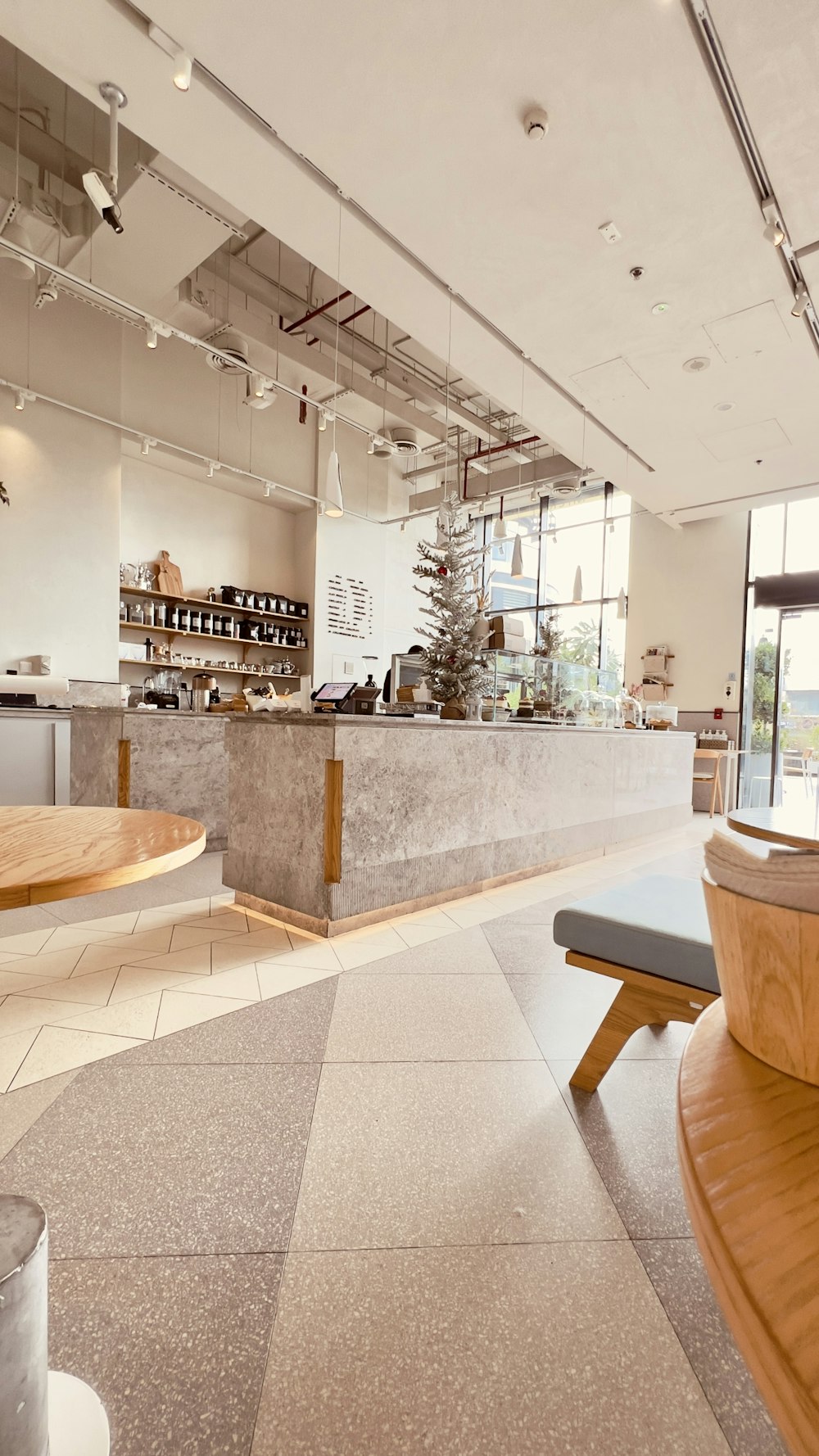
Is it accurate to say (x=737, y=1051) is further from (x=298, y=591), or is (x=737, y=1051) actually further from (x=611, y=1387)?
(x=298, y=591)

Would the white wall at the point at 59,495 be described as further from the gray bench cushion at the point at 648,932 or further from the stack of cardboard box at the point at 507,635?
the gray bench cushion at the point at 648,932

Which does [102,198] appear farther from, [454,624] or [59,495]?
[59,495]

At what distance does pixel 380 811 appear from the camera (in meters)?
3.44

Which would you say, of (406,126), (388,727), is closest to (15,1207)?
(388,727)

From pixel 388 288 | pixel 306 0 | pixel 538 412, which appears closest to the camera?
pixel 306 0

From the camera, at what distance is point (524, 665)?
527cm

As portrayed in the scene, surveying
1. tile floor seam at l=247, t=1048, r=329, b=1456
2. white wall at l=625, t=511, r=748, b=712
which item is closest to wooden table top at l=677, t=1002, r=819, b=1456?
tile floor seam at l=247, t=1048, r=329, b=1456

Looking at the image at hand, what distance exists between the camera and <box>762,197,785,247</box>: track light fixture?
3885 millimetres

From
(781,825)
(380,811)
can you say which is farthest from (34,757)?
(781,825)

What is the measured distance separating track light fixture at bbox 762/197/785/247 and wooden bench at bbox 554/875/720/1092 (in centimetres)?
405

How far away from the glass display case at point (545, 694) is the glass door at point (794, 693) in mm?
4056

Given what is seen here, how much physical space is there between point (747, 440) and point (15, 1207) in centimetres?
811

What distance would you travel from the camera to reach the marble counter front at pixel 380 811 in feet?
10.8

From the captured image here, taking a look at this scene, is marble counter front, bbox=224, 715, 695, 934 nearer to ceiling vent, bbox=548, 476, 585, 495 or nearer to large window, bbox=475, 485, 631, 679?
ceiling vent, bbox=548, 476, 585, 495
